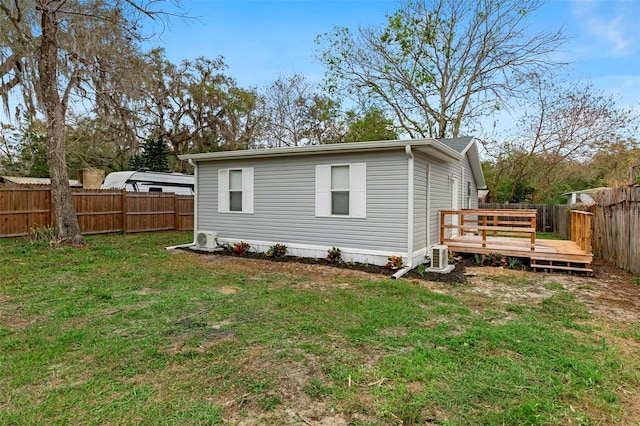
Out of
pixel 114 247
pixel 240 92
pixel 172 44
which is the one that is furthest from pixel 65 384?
pixel 240 92

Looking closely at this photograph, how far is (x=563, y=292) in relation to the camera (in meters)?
5.47

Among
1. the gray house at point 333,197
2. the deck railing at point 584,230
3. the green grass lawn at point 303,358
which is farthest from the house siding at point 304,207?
the deck railing at point 584,230

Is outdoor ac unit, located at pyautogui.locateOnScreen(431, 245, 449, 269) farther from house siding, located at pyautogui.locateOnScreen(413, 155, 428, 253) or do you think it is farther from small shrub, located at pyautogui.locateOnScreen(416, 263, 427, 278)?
house siding, located at pyautogui.locateOnScreen(413, 155, 428, 253)

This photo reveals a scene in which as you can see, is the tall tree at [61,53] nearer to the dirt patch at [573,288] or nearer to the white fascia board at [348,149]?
the white fascia board at [348,149]

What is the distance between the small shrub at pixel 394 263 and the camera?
23.1 ft

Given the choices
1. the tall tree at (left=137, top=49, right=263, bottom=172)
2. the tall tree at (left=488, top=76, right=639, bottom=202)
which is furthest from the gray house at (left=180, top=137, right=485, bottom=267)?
the tall tree at (left=137, top=49, right=263, bottom=172)

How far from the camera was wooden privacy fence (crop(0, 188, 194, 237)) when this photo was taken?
34.5ft

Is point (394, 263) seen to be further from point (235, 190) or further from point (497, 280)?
point (235, 190)

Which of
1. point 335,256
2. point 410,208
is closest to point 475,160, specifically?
point 410,208

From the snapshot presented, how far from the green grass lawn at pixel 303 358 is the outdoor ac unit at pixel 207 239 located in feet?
12.6

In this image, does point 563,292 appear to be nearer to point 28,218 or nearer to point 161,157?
point 28,218

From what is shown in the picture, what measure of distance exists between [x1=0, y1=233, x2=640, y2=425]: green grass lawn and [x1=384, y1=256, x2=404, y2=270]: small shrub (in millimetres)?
1483

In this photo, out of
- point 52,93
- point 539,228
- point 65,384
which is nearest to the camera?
point 65,384

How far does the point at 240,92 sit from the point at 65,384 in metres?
21.7
